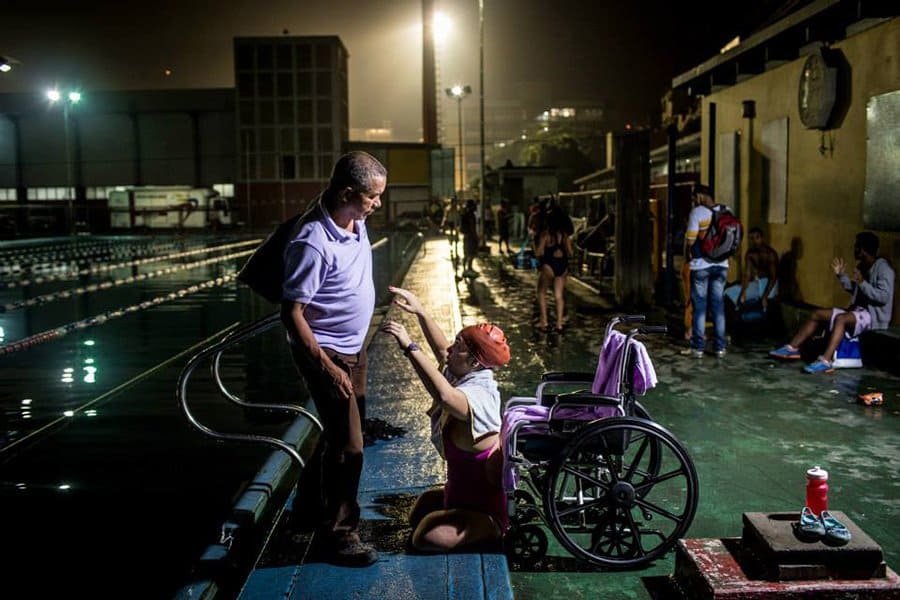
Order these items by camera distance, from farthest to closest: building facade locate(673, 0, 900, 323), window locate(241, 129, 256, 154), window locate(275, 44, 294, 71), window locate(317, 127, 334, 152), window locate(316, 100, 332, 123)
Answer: window locate(316, 100, 332, 123) < window locate(317, 127, 334, 152) < window locate(275, 44, 294, 71) < window locate(241, 129, 256, 154) < building facade locate(673, 0, 900, 323)

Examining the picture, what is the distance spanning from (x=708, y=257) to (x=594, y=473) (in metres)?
5.93

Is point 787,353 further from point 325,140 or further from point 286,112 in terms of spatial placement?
point 286,112

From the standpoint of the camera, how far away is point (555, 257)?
13.1 metres

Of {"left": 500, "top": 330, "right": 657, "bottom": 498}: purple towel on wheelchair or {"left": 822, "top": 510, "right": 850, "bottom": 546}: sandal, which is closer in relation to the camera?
{"left": 822, "top": 510, "right": 850, "bottom": 546}: sandal

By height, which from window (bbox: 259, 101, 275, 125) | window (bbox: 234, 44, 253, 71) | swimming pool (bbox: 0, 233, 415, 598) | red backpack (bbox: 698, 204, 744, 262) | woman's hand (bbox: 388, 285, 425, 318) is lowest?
swimming pool (bbox: 0, 233, 415, 598)

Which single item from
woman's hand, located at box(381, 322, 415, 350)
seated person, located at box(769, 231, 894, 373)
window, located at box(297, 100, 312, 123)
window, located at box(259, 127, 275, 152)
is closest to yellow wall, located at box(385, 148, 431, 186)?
window, located at box(297, 100, 312, 123)

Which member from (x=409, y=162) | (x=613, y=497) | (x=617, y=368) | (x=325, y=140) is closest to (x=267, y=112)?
(x=325, y=140)

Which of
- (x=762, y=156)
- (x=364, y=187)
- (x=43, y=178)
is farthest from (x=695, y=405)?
(x=43, y=178)

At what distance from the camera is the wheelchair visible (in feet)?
14.8

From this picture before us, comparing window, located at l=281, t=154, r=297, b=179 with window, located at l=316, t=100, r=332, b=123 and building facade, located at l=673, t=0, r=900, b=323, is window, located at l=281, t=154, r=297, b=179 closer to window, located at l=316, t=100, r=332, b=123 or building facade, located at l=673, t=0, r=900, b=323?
window, located at l=316, t=100, r=332, b=123

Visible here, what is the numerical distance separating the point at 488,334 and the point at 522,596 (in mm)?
1276

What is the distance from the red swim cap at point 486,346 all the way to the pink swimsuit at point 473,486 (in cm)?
46

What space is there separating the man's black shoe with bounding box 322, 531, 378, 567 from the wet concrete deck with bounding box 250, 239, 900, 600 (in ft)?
0.79

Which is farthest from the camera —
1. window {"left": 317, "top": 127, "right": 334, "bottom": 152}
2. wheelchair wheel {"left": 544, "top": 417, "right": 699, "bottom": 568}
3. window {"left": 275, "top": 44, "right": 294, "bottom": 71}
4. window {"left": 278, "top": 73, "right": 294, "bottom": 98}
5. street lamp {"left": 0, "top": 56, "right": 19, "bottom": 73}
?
window {"left": 317, "top": 127, "right": 334, "bottom": 152}
